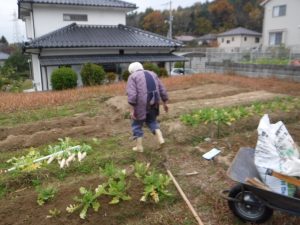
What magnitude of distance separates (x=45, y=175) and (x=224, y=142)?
9.79 ft

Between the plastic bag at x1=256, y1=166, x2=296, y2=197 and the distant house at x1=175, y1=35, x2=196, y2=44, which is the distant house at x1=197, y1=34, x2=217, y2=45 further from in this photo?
the plastic bag at x1=256, y1=166, x2=296, y2=197

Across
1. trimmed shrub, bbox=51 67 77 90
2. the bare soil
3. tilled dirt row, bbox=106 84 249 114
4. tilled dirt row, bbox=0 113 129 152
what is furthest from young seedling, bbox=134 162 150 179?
trimmed shrub, bbox=51 67 77 90

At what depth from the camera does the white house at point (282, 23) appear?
26.8 meters

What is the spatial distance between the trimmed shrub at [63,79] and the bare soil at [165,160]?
17.0 ft

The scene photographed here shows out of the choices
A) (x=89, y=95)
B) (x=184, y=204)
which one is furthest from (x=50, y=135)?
(x=89, y=95)

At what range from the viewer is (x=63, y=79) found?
42.2 ft

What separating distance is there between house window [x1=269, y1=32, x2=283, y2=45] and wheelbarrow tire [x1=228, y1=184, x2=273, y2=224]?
96.7 feet

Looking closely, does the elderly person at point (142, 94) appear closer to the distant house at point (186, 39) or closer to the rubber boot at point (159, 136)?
the rubber boot at point (159, 136)

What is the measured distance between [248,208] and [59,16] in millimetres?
18142

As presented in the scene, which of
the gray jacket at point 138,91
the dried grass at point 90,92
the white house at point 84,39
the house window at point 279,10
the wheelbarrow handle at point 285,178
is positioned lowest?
the dried grass at point 90,92

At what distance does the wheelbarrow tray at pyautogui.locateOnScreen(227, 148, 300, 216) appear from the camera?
94.6 inches

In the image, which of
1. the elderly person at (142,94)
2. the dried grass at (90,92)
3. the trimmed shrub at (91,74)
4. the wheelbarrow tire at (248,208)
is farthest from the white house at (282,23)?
the wheelbarrow tire at (248,208)

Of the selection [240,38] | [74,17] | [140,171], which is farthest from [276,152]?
[240,38]

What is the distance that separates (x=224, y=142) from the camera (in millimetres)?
4887
